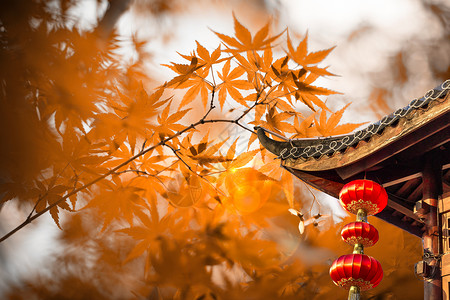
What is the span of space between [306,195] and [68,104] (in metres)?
2.86

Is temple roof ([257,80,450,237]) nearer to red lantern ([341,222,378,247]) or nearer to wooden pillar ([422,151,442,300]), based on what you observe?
wooden pillar ([422,151,442,300])

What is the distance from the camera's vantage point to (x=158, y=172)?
10.5ft

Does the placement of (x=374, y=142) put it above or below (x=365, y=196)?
above

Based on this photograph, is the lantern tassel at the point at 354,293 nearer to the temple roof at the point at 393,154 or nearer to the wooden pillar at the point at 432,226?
the wooden pillar at the point at 432,226

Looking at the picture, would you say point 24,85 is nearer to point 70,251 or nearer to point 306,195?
point 70,251

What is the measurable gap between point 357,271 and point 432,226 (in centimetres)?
54

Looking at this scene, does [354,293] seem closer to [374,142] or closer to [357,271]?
[357,271]

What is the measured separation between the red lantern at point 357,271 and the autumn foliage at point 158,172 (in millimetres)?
780

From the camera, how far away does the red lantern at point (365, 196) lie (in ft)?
7.73

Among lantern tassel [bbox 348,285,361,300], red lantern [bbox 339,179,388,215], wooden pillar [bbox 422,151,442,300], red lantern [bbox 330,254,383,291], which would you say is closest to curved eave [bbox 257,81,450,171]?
red lantern [bbox 339,179,388,215]

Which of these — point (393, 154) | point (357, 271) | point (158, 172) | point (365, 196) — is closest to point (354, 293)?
point (357, 271)

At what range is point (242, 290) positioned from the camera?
13.9 ft

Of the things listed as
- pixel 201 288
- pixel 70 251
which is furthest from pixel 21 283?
pixel 201 288

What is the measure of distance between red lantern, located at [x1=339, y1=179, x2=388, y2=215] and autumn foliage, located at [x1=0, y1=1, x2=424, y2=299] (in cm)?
54
